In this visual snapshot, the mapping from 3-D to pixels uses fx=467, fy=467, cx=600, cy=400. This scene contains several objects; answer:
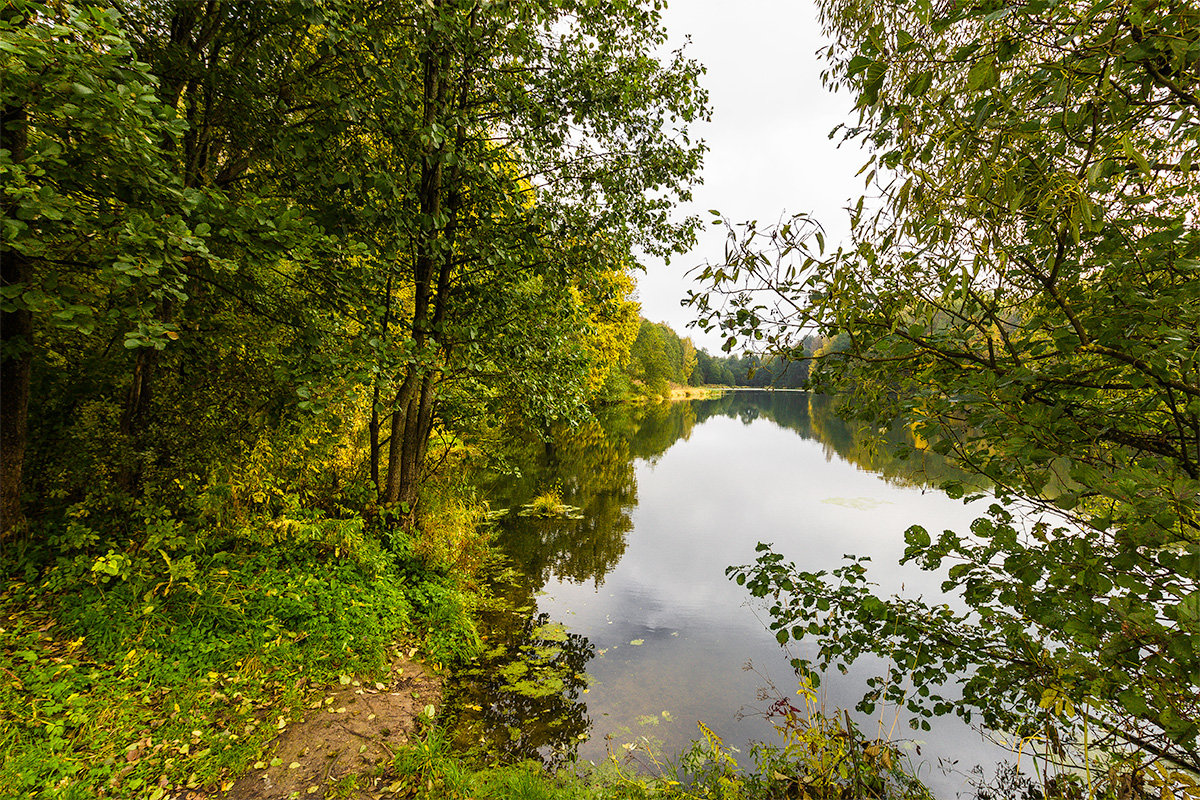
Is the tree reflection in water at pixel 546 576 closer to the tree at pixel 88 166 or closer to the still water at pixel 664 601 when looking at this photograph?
the still water at pixel 664 601

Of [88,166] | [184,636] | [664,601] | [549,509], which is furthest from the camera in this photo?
[549,509]

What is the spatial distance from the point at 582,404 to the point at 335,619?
4221 mm

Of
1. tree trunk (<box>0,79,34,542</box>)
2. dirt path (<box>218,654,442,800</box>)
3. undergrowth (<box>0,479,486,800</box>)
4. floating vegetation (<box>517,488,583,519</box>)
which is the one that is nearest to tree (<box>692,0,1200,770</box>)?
dirt path (<box>218,654,442,800</box>)

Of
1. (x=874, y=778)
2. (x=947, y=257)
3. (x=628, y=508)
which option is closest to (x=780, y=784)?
(x=874, y=778)

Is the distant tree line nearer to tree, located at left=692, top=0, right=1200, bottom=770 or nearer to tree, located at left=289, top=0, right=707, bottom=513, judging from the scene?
tree, located at left=692, top=0, right=1200, bottom=770

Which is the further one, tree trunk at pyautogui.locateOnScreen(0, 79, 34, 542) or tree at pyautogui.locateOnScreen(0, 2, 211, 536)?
tree trunk at pyautogui.locateOnScreen(0, 79, 34, 542)

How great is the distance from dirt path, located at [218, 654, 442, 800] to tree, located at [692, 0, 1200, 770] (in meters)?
3.87

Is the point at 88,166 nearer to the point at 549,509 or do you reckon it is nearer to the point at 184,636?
the point at 184,636

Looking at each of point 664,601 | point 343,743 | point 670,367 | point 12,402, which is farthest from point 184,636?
point 670,367

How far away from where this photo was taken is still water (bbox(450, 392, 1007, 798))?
534cm

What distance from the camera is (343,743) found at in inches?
169

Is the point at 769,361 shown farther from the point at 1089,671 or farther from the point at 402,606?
the point at 402,606

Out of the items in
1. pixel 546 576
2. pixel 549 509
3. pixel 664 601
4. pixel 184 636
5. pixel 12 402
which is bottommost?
pixel 664 601

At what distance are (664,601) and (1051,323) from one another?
7810 mm
